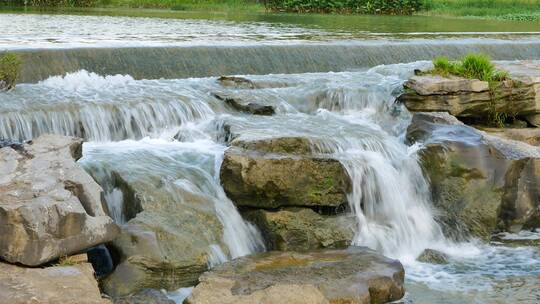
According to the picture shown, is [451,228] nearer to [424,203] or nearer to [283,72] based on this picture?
[424,203]

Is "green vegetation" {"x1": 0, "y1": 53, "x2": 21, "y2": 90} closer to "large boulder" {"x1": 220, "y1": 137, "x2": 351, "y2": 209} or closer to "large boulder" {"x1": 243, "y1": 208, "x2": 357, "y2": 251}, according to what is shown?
"large boulder" {"x1": 220, "y1": 137, "x2": 351, "y2": 209}

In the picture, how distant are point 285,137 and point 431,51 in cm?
877

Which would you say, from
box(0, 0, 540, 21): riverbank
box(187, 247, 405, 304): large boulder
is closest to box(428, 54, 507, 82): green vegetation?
box(187, 247, 405, 304): large boulder

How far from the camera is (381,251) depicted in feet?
29.9

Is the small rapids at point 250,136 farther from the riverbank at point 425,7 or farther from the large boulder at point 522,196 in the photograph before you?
the riverbank at point 425,7

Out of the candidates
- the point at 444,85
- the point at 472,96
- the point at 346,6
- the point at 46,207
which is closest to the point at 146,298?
the point at 46,207

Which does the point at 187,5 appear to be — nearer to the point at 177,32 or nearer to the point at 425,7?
the point at 425,7

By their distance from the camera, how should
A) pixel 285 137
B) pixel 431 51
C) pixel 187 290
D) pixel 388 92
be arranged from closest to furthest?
pixel 187 290, pixel 285 137, pixel 388 92, pixel 431 51

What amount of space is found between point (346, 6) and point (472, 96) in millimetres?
24108

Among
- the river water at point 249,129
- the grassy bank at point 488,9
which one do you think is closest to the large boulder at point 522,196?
the river water at point 249,129

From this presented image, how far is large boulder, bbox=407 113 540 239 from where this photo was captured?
9.84 m

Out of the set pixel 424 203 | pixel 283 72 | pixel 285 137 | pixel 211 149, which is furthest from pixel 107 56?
pixel 424 203

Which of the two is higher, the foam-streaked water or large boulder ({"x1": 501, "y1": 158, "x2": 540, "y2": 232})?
the foam-streaked water

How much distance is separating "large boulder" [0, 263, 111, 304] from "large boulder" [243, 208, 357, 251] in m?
2.42
